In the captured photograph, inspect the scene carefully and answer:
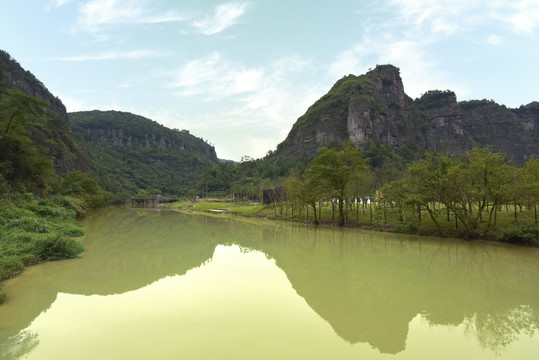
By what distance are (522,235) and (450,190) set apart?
625 cm

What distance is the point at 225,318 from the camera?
9.30 meters

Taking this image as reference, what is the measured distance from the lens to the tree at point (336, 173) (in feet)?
130

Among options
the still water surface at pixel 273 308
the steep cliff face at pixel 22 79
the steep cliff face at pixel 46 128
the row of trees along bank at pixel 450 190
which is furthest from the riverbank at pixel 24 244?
the steep cliff face at pixel 22 79

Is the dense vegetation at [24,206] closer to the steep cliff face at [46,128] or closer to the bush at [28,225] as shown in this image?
the bush at [28,225]

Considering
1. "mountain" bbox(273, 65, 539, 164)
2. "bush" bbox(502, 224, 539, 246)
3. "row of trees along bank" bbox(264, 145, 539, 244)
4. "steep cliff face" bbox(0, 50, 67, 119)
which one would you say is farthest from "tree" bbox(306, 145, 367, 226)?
"steep cliff face" bbox(0, 50, 67, 119)

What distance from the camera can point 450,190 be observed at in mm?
27859

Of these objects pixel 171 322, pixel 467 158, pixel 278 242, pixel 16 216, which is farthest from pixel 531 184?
pixel 16 216

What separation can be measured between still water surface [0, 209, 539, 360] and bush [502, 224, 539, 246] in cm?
618

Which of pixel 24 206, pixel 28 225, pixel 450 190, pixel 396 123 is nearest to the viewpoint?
pixel 28 225

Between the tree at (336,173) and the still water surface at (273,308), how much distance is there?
2067 centimetres

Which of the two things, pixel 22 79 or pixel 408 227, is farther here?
pixel 22 79

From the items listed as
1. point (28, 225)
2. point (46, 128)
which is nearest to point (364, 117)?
point (46, 128)

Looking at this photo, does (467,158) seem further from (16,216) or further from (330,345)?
(16,216)

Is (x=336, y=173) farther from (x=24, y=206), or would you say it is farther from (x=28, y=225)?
(x=24, y=206)
